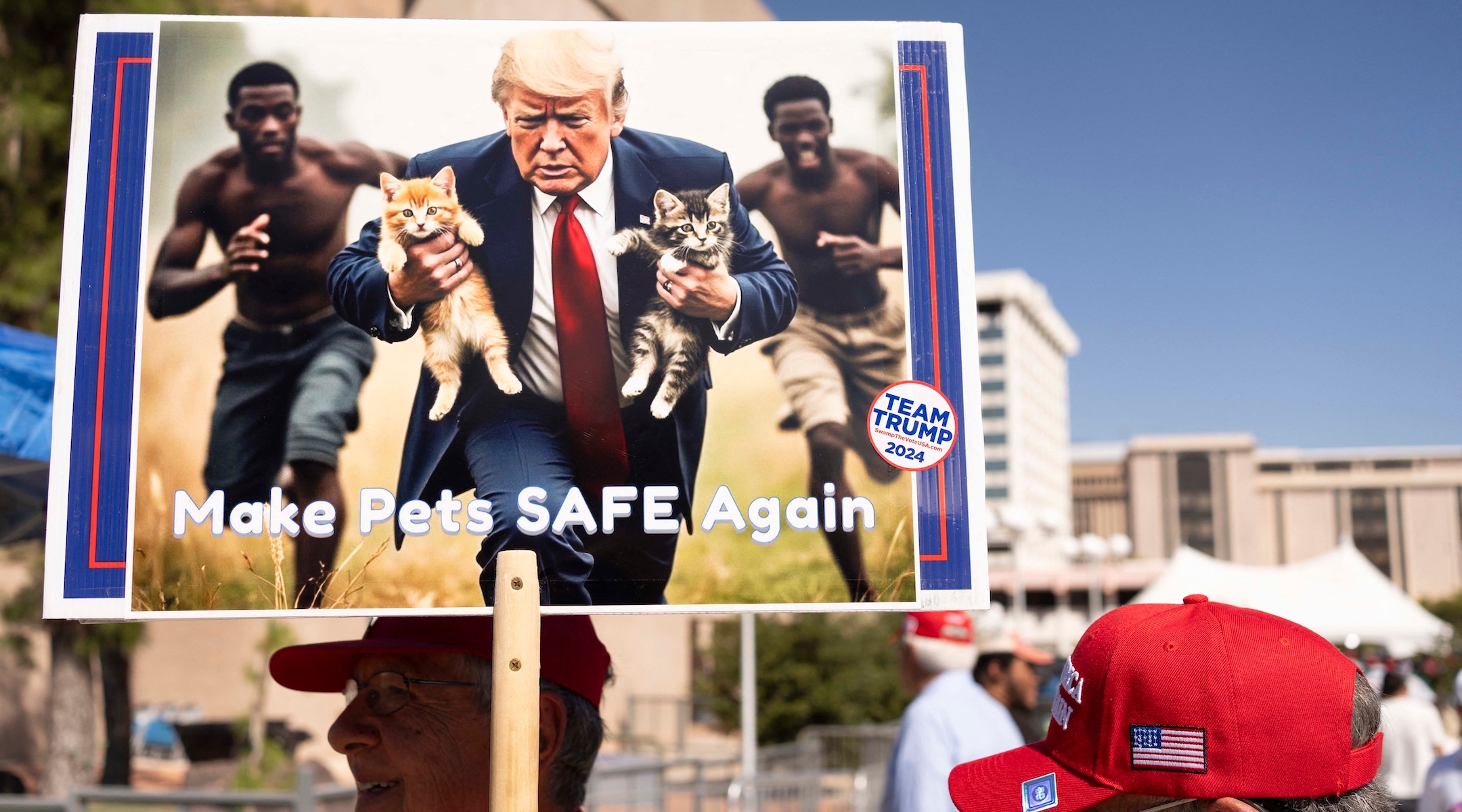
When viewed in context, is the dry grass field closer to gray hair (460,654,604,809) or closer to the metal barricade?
gray hair (460,654,604,809)

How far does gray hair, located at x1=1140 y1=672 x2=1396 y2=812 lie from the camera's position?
4.84 ft

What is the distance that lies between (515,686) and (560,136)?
0.77m

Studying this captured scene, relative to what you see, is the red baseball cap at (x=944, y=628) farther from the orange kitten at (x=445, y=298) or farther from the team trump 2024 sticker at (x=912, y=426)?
the orange kitten at (x=445, y=298)

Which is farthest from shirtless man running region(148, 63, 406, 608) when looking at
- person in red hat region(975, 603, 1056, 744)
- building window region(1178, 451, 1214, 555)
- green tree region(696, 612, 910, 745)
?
building window region(1178, 451, 1214, 555)

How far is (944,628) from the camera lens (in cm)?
493

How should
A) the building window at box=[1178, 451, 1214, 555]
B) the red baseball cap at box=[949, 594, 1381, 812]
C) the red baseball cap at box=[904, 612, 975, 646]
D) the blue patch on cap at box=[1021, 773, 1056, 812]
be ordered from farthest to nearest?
the building window at box=[1178, 451, 1214, 555]
the red baseball cap at box=[904, 612, 975, 646]
the blue patch on cap at box=[1021, 773, 1056, 812]
the red baseball cap at box=[949, 594, 1381, 812]

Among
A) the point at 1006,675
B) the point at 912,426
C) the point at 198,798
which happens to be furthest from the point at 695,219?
the point at 198,798

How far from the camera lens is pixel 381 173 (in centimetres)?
176

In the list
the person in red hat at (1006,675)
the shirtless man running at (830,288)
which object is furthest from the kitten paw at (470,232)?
the person in red hat at (1006,675)

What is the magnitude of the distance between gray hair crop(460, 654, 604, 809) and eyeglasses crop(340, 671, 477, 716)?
1.1 inches

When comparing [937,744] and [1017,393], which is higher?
[1017,393]

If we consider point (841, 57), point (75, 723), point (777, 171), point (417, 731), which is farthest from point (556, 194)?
point (75, 723)

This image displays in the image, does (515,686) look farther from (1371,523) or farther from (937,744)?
(1371,523)

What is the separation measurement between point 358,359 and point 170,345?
0.25 m
